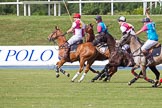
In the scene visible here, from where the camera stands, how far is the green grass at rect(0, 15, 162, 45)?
50062mm

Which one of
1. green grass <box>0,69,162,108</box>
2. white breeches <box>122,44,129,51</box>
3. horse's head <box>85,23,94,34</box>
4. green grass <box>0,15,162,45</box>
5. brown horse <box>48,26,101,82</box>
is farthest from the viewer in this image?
green grass <box>0,15,162,45</box>

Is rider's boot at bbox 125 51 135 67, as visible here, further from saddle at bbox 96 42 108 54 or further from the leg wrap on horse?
saddle at bbox 96 42 108 54

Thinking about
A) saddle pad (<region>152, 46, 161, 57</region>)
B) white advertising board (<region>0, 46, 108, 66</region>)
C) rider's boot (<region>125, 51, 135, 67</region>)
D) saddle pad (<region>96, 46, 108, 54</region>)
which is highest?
saddle pad (<region>152, 46, 161, 57</region>)

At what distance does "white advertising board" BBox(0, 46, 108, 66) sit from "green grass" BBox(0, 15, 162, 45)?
10.5 metres

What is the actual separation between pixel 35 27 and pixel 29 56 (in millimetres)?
15324

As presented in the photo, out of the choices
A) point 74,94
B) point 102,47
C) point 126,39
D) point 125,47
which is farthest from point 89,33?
point 74,94

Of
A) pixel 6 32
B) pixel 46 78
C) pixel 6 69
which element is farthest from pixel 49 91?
pixel 6 32

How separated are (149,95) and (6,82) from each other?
7083mm

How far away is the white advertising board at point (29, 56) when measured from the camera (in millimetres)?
37781

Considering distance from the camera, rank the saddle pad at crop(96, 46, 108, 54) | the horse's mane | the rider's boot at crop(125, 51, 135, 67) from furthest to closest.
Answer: the saddle pad at crop(96, 46, 108, 54) < the horse's mane < the rider's boot at crop(125, 51, 135, 67)

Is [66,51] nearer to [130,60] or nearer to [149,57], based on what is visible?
[130,60]

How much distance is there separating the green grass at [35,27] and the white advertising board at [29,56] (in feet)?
34.4

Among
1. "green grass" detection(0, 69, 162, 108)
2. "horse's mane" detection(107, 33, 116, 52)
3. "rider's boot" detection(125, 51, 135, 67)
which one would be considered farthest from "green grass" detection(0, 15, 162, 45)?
"rider's boot" detection(125, 51, 135, 67)

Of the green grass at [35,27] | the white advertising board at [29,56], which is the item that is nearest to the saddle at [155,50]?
the white advertising board at [29,56]
